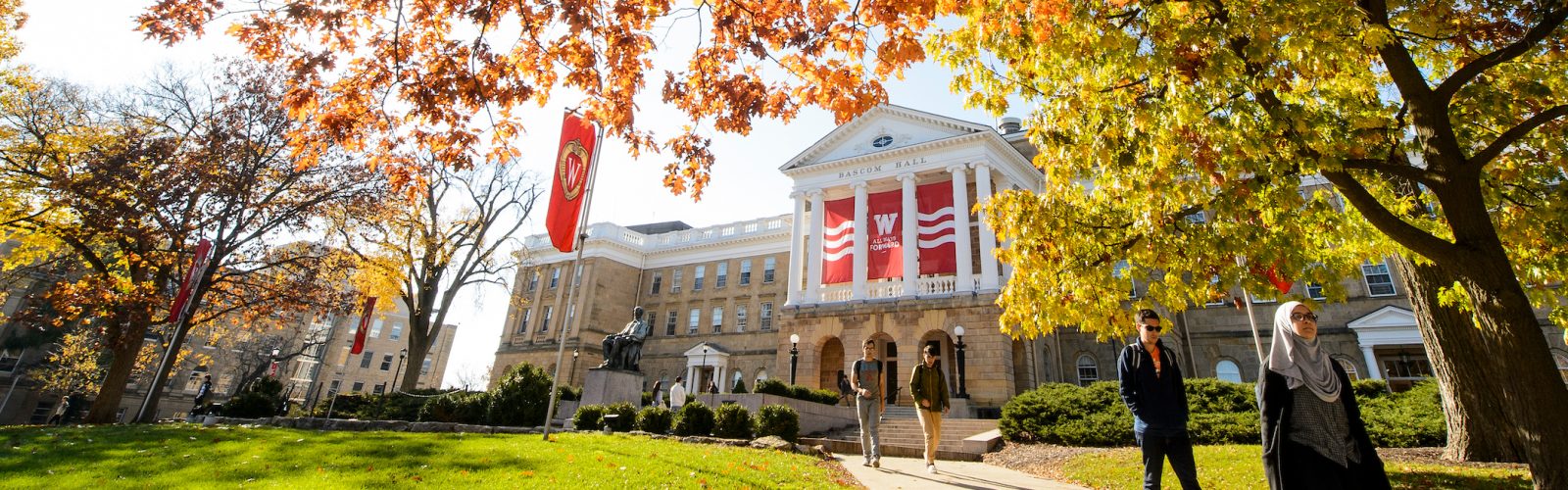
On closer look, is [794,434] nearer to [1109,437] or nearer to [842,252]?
[1109,437]

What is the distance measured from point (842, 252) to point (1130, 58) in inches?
811

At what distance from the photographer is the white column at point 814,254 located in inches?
1113

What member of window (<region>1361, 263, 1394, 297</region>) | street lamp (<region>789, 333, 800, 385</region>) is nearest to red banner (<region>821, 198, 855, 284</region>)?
street lamp (<region>789, 333, 800, 385</region>)

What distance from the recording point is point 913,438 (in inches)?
654

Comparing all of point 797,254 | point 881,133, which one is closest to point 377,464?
point 797,254

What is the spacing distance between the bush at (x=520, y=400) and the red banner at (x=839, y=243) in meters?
13.5

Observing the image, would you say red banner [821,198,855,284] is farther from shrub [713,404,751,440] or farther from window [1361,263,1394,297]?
window [1361,263,1394,297]

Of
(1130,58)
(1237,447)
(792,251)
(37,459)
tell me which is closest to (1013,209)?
(1130,58)

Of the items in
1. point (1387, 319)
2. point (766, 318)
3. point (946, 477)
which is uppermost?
point (766, 318)

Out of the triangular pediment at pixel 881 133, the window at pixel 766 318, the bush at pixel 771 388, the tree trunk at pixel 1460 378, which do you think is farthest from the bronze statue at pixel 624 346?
the window at pixel 766 318

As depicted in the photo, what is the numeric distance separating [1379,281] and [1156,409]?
2646 centimetres

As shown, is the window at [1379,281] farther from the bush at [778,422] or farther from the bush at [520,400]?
the bush at [520,400]

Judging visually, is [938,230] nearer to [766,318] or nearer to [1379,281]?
[766,318]

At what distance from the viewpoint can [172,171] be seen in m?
14.5
